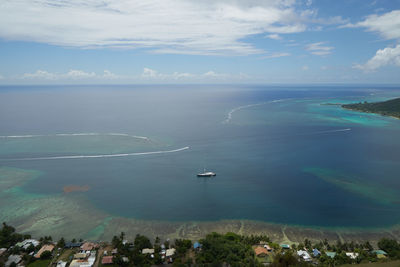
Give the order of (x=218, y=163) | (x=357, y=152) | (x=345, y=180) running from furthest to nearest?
1. (x=357, y=152)
2. (x=218, y=163)
3. (x=345, y=180)

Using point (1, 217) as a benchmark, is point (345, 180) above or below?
above

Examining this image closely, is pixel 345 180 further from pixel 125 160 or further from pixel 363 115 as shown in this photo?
pixel 363 115

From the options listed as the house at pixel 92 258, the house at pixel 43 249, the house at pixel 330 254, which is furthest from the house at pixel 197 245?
the house at pixel 43 249

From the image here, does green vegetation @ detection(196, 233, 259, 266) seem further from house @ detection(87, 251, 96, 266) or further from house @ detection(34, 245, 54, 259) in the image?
house @ detection(34, 245, 54, 259)

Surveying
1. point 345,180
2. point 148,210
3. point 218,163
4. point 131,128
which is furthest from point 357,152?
point 131,128

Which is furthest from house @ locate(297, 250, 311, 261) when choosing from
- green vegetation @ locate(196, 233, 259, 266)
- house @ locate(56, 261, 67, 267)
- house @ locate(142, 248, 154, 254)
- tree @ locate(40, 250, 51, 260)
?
tree @ locate(40, 250, 51, 260)

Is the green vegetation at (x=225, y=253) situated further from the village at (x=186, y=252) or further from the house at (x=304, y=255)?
the house at (x=304, y=255)
